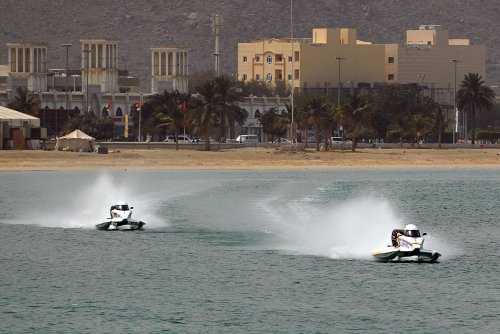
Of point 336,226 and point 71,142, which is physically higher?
point 71,142

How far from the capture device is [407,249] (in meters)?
64.5

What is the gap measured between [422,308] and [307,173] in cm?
9808

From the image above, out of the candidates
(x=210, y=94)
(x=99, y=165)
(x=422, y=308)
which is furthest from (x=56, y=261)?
(x=210, y=94)

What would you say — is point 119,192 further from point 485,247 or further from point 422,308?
point 422,308

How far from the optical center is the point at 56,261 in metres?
67.1

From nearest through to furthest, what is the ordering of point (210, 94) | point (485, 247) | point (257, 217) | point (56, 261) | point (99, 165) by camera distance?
point (56, 261), point (485, 247), point (257, 217), point (99, 165), point (210, 94)

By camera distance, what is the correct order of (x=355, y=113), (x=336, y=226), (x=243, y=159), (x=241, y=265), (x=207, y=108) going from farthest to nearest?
(x=355, y=113)
(x=207, y=108)
(x=243, y=159)
(x=336, y=226)
(x=241, y=265)

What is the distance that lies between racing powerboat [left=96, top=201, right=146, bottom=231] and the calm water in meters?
0.42

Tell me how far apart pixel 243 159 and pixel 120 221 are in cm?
8019

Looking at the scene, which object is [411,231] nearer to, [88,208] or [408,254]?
[408,254]

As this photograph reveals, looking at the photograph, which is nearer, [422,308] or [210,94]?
[422,308]

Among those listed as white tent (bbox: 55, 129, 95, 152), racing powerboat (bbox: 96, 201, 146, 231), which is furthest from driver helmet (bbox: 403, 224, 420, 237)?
white tent (bbox: 55, 129, 95, 152)

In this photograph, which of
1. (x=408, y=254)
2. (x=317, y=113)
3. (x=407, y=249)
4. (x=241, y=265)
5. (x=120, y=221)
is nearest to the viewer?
(x=407, y=249)

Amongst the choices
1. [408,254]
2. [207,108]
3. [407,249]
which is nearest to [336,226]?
[408,254]
